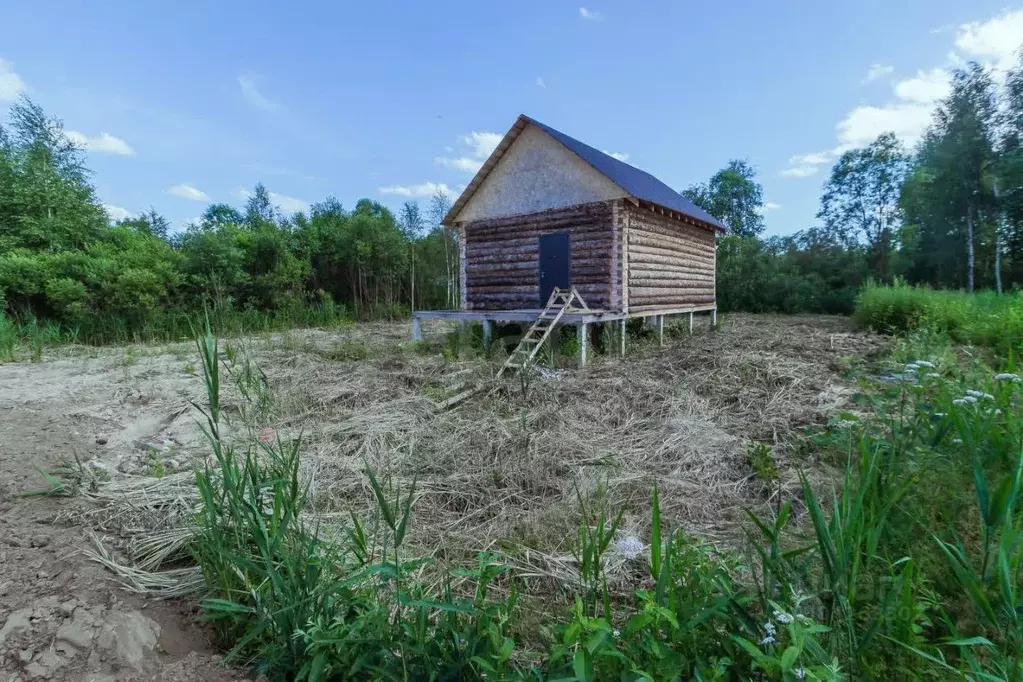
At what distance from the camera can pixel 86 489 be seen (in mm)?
3182

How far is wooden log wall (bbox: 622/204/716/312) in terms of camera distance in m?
9.69

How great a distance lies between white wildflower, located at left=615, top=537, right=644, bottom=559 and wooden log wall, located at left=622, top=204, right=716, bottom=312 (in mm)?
7325

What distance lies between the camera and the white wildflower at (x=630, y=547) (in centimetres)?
248

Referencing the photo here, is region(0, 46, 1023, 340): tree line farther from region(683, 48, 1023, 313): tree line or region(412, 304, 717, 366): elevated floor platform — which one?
region(412, 304, 717, 366): elevated floor platform

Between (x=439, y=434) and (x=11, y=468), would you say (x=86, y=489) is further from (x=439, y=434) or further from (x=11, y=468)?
(x=439, y=434)

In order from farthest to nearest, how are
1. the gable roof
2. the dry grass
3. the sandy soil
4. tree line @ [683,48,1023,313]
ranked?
tree line @ [683,48,1023,313], the gable roof, the dry grass, the sandy soil

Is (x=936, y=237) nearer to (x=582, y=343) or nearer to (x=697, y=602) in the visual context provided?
(x=582, y=343)

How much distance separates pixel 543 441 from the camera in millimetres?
4184

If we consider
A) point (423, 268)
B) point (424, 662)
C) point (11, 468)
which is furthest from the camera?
point (423, 268)

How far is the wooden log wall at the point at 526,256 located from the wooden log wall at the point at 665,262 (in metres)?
0.53

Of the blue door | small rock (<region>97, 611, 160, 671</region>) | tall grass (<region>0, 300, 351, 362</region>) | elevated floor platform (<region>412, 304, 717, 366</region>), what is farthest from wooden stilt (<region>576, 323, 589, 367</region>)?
small rock (<region>97, 611, 160, 671</region>)

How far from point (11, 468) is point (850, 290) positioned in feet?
89.3

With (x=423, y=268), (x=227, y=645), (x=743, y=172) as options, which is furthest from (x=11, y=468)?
(x=743, y=172)

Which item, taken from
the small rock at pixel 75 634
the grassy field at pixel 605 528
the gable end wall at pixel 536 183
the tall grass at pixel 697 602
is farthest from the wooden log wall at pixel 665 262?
the small rock at pixel 75 634
